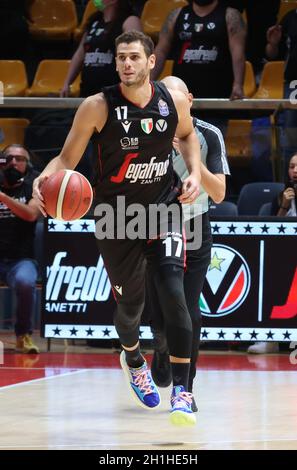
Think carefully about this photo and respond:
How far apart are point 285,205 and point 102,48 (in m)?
3.17

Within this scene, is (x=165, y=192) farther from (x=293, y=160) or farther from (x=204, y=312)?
(x=293, y=160)

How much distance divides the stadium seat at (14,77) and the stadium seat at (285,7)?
10.6 feet

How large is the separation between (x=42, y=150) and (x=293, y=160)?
2.49 m

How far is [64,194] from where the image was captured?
5.79m

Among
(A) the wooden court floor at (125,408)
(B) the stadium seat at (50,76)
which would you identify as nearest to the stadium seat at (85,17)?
(B) the stadium seat at (50,76)

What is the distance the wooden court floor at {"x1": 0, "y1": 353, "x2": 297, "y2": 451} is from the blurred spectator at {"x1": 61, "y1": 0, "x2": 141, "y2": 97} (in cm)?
364

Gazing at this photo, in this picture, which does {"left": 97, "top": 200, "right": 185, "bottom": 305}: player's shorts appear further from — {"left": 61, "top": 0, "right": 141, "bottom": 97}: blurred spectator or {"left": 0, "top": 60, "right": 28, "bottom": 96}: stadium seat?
{"left": 0, "top": 60, "right": 28, "bottom": 96}: stadium seat

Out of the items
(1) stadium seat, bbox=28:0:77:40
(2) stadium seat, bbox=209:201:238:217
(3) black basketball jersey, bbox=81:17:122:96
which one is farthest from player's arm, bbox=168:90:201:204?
(1) stadium seat, bbox=28:0:77:40

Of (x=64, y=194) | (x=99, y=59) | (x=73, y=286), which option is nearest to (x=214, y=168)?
(x=64, y=194)

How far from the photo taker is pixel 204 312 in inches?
375

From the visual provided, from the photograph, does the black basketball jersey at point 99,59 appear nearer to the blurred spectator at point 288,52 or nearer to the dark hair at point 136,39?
the blurred spectator at point 288,52

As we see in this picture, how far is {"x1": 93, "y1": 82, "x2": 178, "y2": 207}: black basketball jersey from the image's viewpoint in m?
5.92
